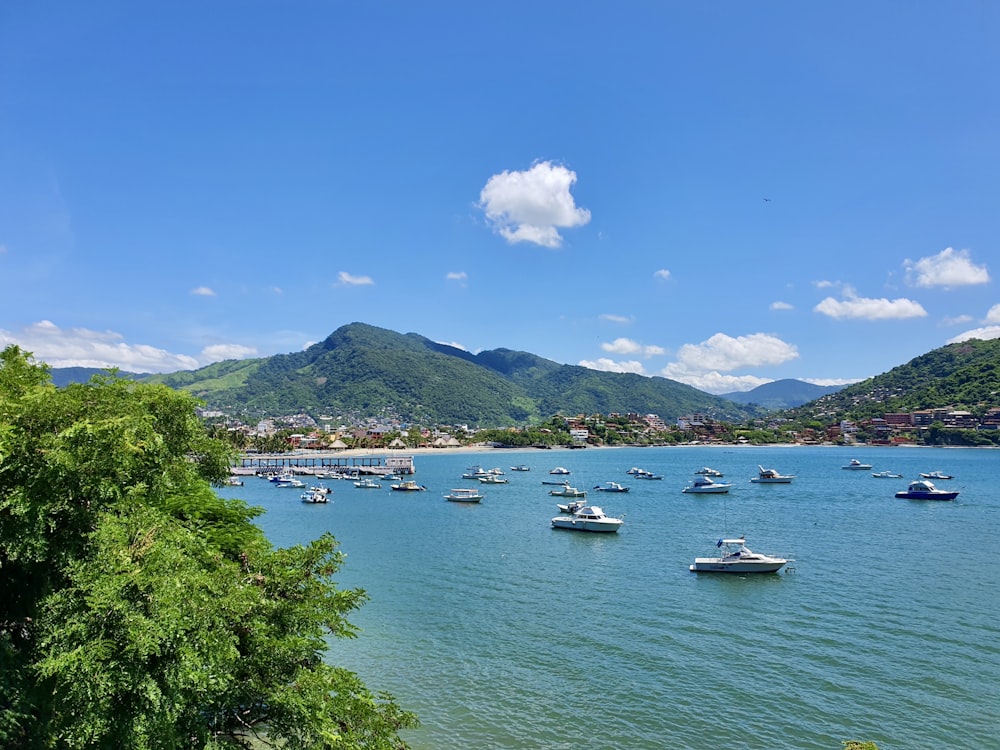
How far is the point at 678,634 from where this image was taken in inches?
886

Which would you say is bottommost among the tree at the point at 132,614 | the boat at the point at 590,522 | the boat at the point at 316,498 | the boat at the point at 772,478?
the boat at the point at 316,498

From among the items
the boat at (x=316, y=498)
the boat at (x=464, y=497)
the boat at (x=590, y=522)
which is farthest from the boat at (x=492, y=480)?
the boat at (x=590, y=522)

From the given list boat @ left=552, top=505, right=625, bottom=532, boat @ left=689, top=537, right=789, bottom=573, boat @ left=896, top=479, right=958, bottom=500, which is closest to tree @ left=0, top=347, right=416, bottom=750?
boat @ left=689, top=537, right=789, bottom=573

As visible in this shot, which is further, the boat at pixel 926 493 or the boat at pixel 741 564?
the boat at pixel 926 493

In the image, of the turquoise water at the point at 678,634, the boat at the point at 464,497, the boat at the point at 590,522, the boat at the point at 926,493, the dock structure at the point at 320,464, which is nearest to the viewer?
the turquoise water at the point at 678,634

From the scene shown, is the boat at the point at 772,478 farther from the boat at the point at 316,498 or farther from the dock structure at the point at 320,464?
the boat at the point at 316,498

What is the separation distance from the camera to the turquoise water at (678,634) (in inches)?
621

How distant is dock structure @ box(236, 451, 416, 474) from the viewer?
10606 centimetres

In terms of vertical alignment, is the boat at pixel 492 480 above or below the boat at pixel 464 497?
below

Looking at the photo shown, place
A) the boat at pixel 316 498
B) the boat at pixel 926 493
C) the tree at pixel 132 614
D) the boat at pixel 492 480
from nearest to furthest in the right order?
the tree at pixel 132 614, the boat at pixel 926 493, the boat at pixel 316 498, the boat at pixel 492 480

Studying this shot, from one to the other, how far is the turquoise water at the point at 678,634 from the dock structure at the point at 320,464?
5664cm

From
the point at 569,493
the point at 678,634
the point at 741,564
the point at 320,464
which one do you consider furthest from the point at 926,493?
the point at 320,464

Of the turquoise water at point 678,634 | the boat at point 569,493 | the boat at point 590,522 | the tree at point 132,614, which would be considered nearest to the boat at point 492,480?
the boat at point 569,493

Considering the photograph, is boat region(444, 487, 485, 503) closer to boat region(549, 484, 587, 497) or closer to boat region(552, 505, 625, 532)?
boat region(549, 484, 587, 497)
